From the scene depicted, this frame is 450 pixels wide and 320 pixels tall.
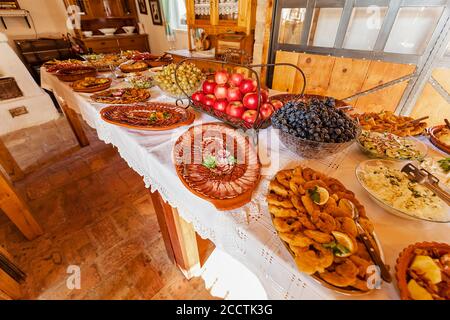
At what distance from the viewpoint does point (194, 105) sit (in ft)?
3.51

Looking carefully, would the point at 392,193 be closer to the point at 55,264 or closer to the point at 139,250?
the point at 139,250

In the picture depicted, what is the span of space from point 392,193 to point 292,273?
389 millimetres

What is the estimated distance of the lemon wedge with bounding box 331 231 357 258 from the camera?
1.39ft

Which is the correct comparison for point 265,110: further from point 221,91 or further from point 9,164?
point 9,164

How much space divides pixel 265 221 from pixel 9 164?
255 centimetres

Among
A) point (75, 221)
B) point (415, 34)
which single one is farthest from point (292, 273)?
point (415, 34)

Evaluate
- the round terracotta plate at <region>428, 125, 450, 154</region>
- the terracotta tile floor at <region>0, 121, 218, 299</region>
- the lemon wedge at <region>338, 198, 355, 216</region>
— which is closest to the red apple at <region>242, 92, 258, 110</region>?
the lemon wedge at <region>338, 198, 355, 216</region>

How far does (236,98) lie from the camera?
941 mm

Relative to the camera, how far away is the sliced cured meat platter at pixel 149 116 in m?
0.95

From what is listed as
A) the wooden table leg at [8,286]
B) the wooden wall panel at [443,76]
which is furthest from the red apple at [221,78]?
the wooden wall panel at [443,76]

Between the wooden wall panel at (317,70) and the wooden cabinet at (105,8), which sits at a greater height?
the wooden cabinet at (105,8)

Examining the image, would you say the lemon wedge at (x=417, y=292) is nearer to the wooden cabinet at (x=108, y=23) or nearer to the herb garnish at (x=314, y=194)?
the herb garnish at (x=314, y=194)

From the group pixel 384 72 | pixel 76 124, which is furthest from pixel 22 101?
pixel 384 72

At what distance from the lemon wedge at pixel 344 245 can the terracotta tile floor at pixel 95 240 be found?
1097mm
